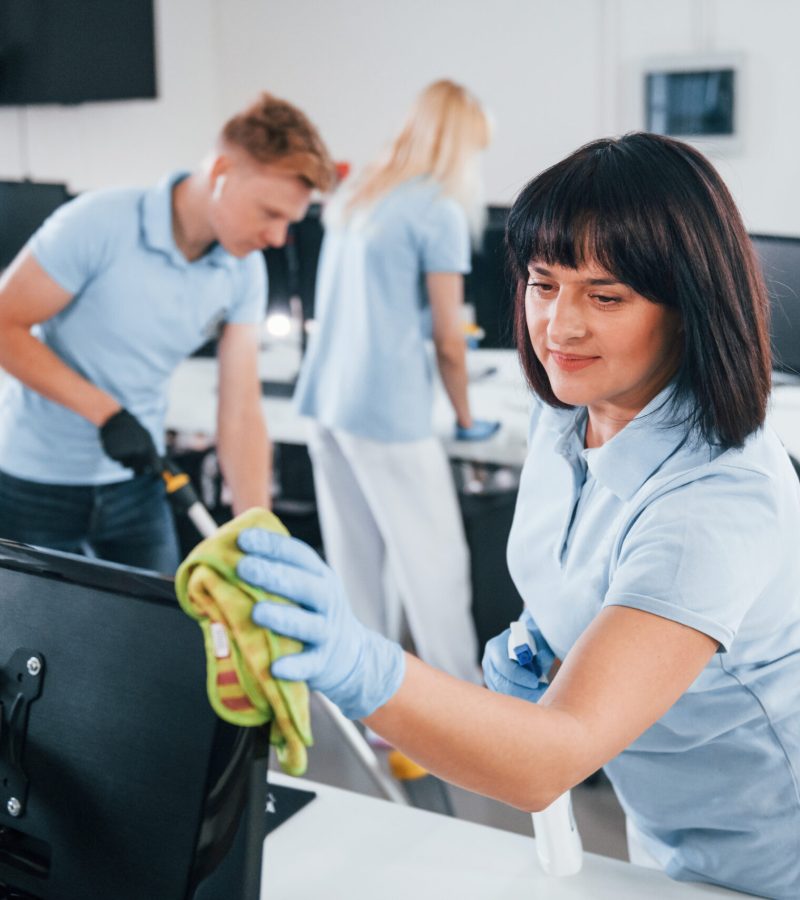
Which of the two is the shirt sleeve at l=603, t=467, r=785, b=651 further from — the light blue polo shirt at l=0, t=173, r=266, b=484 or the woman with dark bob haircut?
the light blue polo shirt at l=0, t=173, r=266, b=484


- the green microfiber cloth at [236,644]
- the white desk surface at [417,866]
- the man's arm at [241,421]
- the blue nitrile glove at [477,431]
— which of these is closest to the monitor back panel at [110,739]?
the green microfiber cloth at [236,644]

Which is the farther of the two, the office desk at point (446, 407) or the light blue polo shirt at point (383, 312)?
the office desk at point (446, 407)

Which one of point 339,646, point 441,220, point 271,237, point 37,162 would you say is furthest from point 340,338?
point 339,646

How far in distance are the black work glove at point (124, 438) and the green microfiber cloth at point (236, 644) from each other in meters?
1.22

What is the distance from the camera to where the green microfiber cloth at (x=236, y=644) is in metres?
0.72

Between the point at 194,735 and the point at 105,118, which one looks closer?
the point at 194,735

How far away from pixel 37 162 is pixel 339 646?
11.7ft

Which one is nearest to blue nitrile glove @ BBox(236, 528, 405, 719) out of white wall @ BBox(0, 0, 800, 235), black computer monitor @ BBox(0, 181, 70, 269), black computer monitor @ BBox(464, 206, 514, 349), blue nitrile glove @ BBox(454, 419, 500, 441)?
blue nitrile glove @ BBox(454, 419, 500, 441)

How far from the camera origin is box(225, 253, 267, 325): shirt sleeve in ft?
7.09

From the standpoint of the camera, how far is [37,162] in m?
3.95

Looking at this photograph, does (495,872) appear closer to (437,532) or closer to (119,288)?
(119,288)

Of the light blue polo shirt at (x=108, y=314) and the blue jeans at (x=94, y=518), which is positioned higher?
the light blue polo shirt at (x=108, y=314)

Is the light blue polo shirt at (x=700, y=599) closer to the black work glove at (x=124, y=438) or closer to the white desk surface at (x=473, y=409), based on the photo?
the black work glove at (x=124, y=438)

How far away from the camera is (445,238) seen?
8.36 ft
